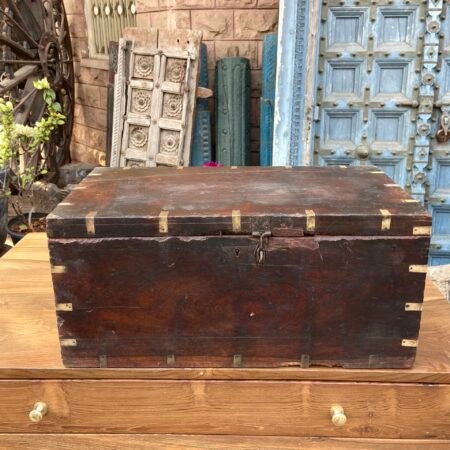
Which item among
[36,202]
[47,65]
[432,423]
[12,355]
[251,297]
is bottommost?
[36,202]

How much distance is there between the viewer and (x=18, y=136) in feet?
10.1

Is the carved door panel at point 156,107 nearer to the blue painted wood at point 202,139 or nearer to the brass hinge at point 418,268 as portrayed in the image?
the blue painted wood at point 202,139

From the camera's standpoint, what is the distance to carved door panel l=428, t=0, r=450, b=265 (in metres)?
2.73

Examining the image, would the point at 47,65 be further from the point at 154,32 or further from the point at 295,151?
the point at 295,151

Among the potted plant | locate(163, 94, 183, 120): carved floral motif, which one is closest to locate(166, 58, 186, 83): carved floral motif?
locate(163, 94, 183, 120): carved floral motif

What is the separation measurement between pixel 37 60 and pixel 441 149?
3.77m

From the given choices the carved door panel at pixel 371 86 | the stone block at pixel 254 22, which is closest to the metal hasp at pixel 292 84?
the carved door panel at pixel 371 86

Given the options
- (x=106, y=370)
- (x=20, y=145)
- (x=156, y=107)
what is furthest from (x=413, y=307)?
(x=20, y=145)

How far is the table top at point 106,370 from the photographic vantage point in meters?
1.26

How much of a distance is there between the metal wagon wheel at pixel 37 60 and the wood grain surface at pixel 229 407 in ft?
12.1

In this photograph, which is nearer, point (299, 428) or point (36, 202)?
point (299, 428)

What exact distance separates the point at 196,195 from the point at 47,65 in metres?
4.07

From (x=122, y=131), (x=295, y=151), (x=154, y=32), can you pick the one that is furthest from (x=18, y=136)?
(x=295, y=151)

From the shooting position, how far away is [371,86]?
2.86 m
